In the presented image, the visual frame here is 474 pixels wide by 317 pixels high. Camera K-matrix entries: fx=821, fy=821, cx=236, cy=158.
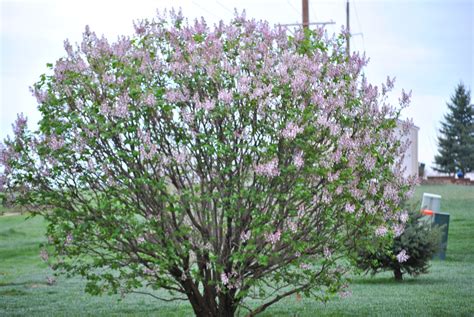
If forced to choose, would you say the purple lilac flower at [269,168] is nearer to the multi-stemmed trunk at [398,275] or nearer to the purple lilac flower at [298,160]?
the purple lilac flower at [298,160]

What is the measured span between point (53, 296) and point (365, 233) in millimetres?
8526

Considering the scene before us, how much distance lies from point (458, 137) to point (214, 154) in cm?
7100

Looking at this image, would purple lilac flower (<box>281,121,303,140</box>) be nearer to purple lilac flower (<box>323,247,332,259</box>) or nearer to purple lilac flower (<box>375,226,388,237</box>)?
purple lilac flower (<box>323,247,332,259</box>)

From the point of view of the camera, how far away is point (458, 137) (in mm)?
77000

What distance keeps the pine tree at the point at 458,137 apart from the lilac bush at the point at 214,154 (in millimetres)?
67375

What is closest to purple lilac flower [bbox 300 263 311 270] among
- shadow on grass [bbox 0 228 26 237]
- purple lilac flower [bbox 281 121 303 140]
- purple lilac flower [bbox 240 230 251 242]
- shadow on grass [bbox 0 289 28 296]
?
purple lilac flower [bbox 240 230 251 242]

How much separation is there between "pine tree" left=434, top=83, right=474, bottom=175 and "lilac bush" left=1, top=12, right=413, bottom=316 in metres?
67.4

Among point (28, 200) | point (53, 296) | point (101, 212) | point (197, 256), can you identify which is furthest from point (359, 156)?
point (53, 296)

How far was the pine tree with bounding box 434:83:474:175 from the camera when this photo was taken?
247 ft

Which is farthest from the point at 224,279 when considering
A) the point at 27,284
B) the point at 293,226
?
the point at 27,284

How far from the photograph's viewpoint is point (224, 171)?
29.5 feet

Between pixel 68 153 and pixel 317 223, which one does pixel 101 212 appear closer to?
pixel 68 153

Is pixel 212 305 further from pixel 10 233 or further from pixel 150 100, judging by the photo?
pixel 10 233

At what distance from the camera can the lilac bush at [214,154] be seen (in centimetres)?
915
